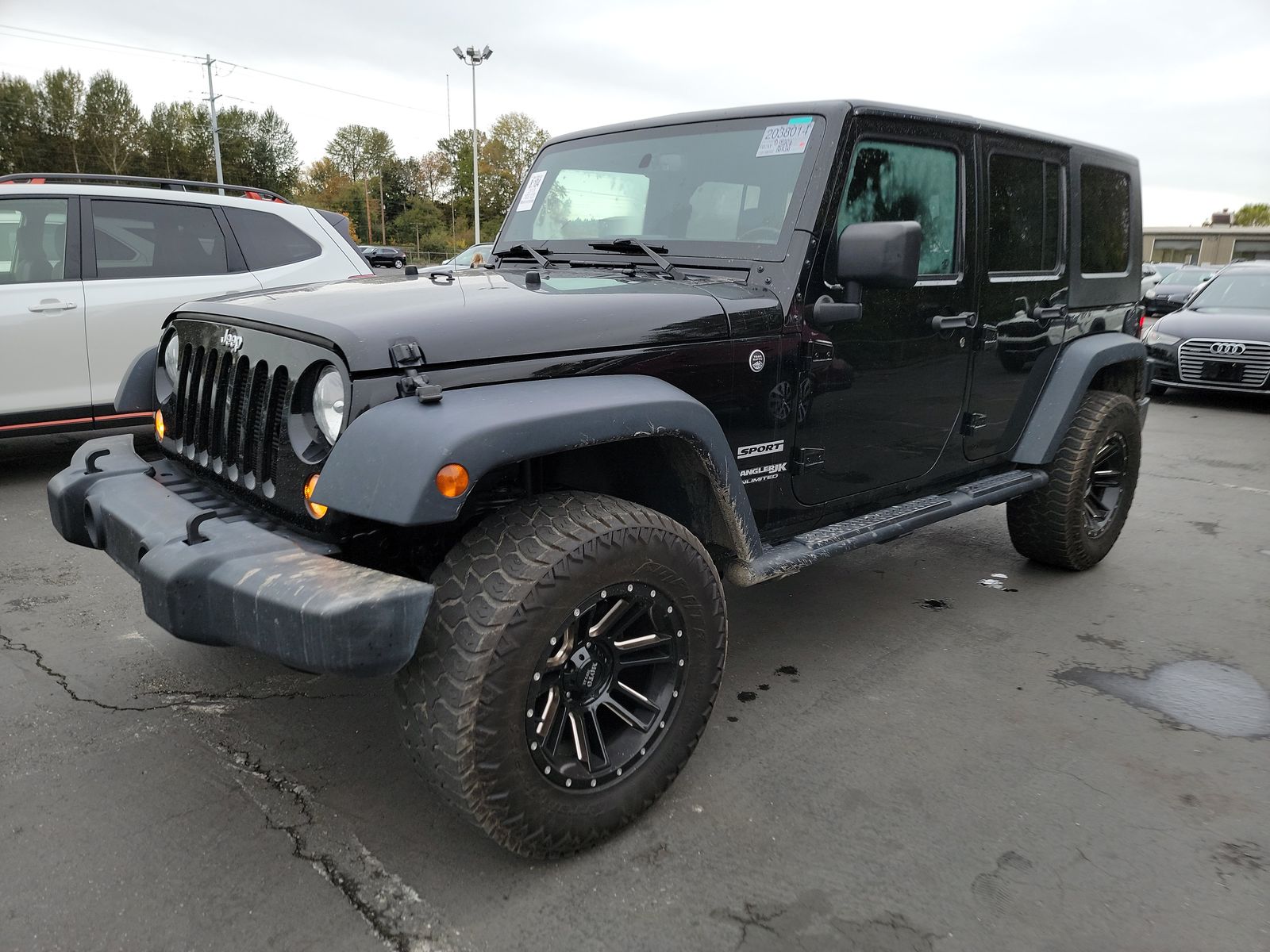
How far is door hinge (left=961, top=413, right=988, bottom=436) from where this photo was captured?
3559mm

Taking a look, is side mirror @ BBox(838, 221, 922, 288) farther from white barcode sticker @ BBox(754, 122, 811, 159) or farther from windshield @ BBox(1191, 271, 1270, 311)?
windshield @ BBox(1191, 271, 1270, 311)

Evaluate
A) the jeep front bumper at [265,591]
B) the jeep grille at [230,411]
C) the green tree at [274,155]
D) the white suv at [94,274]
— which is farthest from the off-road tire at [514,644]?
the green tree at [274,155]

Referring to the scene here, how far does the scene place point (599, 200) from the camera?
3.40 meters

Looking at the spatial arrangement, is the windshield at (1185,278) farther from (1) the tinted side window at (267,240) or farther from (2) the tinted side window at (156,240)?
(2) the tinted side window at (156,240)

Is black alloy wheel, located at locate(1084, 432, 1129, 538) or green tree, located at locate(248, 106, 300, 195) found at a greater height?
green tree, located at locate(248, 106, 300, 195)

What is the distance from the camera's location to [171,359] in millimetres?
2955

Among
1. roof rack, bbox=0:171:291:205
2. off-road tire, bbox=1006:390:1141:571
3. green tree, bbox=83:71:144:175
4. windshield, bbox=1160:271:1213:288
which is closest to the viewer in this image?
off-road tire, bbox=1006:390:1141:571

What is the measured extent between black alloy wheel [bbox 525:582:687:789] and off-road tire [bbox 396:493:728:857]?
43mm

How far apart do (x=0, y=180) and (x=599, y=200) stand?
179 inches

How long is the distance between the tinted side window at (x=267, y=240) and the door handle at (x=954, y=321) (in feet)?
15.5

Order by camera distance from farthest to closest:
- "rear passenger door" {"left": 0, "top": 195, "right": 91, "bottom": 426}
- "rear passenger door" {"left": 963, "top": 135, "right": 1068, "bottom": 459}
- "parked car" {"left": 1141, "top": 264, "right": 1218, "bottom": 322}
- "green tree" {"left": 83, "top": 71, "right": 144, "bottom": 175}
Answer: "green tree" {"left": 83, "top": 71, "right": 144, "bottom": 175}, "parked car" {"left": 1141, "top": 264, "right": 1218, "bottom": 322}, "rear passenger door" {"left": 0, "top": 195, "right": 91, "bottom": 426}, "rear passenger door" {"left": 963, "top": 135, "right": 1068, "bottom": 459}

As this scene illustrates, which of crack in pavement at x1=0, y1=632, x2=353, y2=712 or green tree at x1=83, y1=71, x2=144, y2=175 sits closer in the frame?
crack in pavement at x1=0, y1=632, x2=353, y2=712

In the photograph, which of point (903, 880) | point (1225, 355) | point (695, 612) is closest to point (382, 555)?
point (695, 612)

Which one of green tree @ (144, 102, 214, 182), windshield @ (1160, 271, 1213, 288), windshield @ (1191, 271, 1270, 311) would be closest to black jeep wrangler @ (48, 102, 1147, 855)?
windshield @ (1191, 271, 1270, 311)
